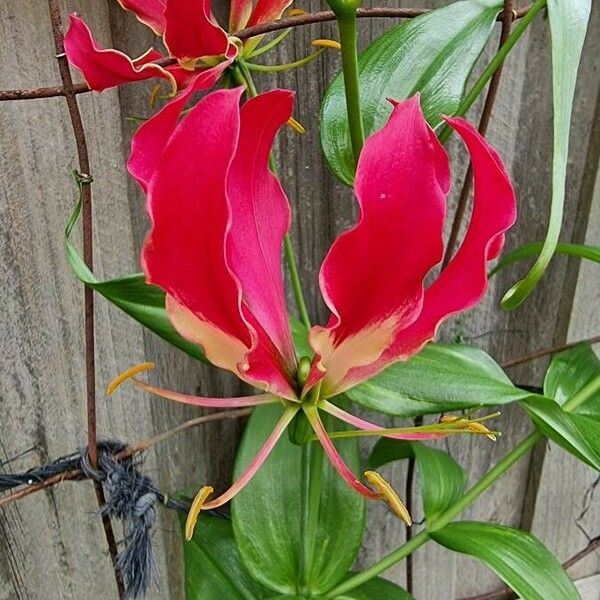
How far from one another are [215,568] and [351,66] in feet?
1.92

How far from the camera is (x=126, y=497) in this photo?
0.74 metres

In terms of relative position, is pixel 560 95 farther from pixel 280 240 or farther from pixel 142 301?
pixel 142 301

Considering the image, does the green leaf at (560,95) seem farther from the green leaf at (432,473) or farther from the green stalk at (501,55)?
the green leaf at (432,473)

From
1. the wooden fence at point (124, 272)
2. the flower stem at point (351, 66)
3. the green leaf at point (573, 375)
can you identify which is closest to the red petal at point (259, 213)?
the flower stem at point (351, 66)

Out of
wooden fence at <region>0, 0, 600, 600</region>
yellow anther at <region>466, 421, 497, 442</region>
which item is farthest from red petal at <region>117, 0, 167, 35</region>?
yellow anther at <region>466, 421, 497, 442</region>

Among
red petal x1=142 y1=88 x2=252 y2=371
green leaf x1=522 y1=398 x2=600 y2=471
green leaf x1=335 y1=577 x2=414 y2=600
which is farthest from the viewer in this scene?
green leaf x1=335 y1=577 x2=414 y2=600

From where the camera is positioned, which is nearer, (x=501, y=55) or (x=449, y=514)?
(x=501, y=55)

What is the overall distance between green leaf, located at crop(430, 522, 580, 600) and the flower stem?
42 centimetres

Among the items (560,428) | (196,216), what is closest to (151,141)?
(196,216)

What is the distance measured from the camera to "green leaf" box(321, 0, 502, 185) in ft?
2.26

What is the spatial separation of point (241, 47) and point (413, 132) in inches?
10.5

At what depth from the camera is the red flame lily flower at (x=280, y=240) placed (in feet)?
1.30

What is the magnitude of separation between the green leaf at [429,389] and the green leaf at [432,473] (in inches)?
10.0

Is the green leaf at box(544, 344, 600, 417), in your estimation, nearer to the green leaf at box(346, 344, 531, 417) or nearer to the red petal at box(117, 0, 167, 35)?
the green leaf at box(346, 344, 531, 417)
